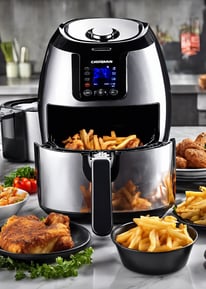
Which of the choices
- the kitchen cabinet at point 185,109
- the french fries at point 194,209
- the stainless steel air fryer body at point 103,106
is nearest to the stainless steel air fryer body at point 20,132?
the stainless steel air fryer body at point 103,106

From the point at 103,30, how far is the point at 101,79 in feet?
0.41

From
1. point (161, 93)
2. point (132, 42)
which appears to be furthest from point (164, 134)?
point (132, 42)

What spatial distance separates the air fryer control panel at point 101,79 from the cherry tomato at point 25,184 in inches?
13.1

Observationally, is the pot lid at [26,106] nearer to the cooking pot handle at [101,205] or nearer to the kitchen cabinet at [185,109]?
the cooking pot handle at [101,205]

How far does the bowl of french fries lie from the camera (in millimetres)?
1200

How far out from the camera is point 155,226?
123 cm

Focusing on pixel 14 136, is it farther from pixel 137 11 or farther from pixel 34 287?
pixel 137 11

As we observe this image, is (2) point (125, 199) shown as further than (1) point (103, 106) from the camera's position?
No

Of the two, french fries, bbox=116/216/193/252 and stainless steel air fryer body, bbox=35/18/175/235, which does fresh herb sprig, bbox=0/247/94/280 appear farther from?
stainless steel air fryer body, bbox=35/18/175/235

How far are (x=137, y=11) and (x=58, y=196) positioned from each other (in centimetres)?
334

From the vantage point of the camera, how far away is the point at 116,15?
466 centimetres

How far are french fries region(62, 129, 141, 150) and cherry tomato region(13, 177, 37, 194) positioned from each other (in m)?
0.23

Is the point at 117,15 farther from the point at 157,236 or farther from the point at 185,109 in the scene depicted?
the point at 157,236

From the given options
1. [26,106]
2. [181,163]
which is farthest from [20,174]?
Answer: [181,163]
